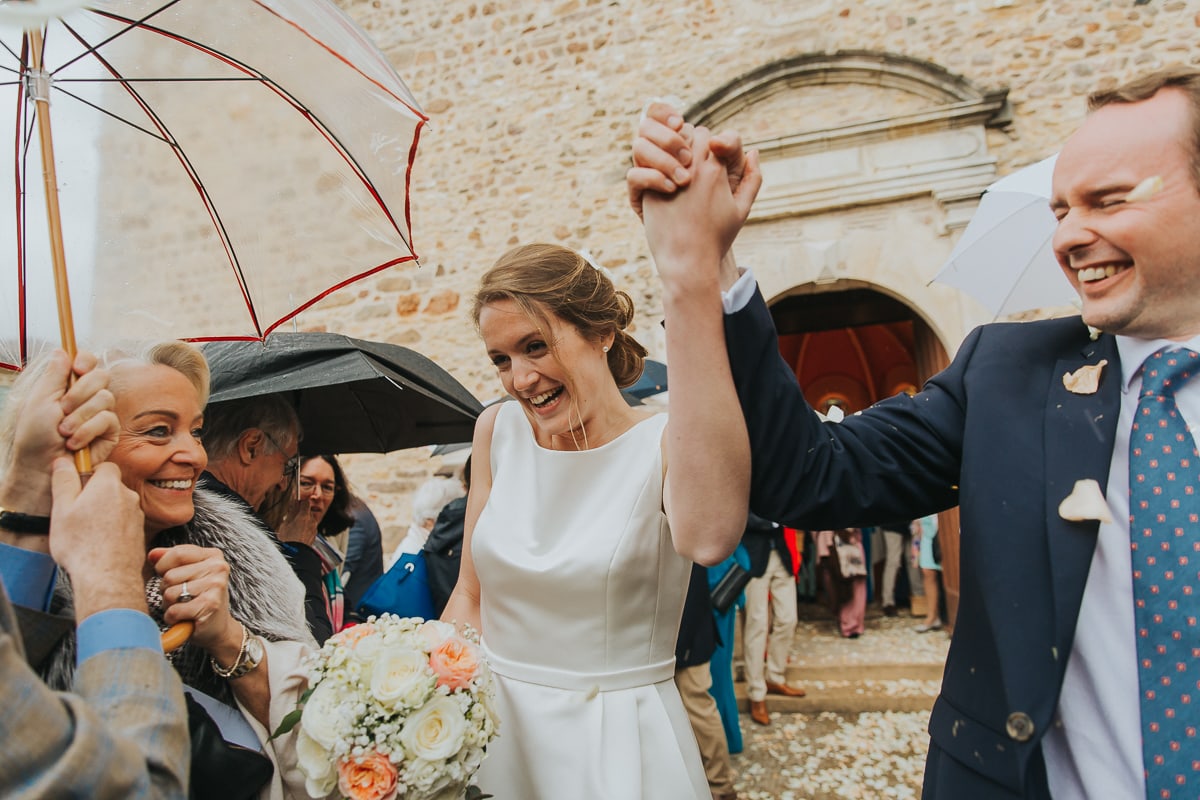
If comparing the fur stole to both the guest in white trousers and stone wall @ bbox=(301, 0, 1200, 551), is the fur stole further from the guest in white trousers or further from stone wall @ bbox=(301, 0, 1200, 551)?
stone wall @ bbox=(301, 0, 1200, 551)

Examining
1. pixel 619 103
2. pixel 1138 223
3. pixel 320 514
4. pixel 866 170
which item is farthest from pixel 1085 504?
pixel 619 103

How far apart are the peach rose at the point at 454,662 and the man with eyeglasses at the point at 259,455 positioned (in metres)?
0.85

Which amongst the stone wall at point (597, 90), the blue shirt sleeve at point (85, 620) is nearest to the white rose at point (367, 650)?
the blue shirt sleeve at point (85, 620)

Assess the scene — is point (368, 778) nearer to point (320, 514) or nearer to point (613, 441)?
point (613, 441)

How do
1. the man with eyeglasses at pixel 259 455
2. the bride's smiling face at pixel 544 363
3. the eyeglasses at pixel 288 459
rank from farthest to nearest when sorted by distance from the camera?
the eyeglasses at pixel 288 459
the man with eyeglasses at pixel 259 455
the bride's smiling face at pixel 544 363

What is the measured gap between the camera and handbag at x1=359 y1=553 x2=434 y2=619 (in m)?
2.71

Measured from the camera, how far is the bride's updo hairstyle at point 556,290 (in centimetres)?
176

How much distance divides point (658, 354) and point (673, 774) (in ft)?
15.8

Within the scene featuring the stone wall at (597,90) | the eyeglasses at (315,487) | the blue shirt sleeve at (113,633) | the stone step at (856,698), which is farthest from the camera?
the stone wall at (597,90)

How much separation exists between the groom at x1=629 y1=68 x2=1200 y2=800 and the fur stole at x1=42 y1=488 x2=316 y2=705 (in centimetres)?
98

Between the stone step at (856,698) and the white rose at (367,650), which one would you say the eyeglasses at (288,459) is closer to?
the white rose at (367,650)

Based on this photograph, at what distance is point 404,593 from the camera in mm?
2730

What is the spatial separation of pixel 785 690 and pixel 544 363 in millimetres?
4718

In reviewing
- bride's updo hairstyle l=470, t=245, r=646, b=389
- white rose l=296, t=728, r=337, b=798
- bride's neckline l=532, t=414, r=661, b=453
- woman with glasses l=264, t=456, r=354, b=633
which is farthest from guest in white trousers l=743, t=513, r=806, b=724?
white rose l=296, t=728, r=337, b=798
